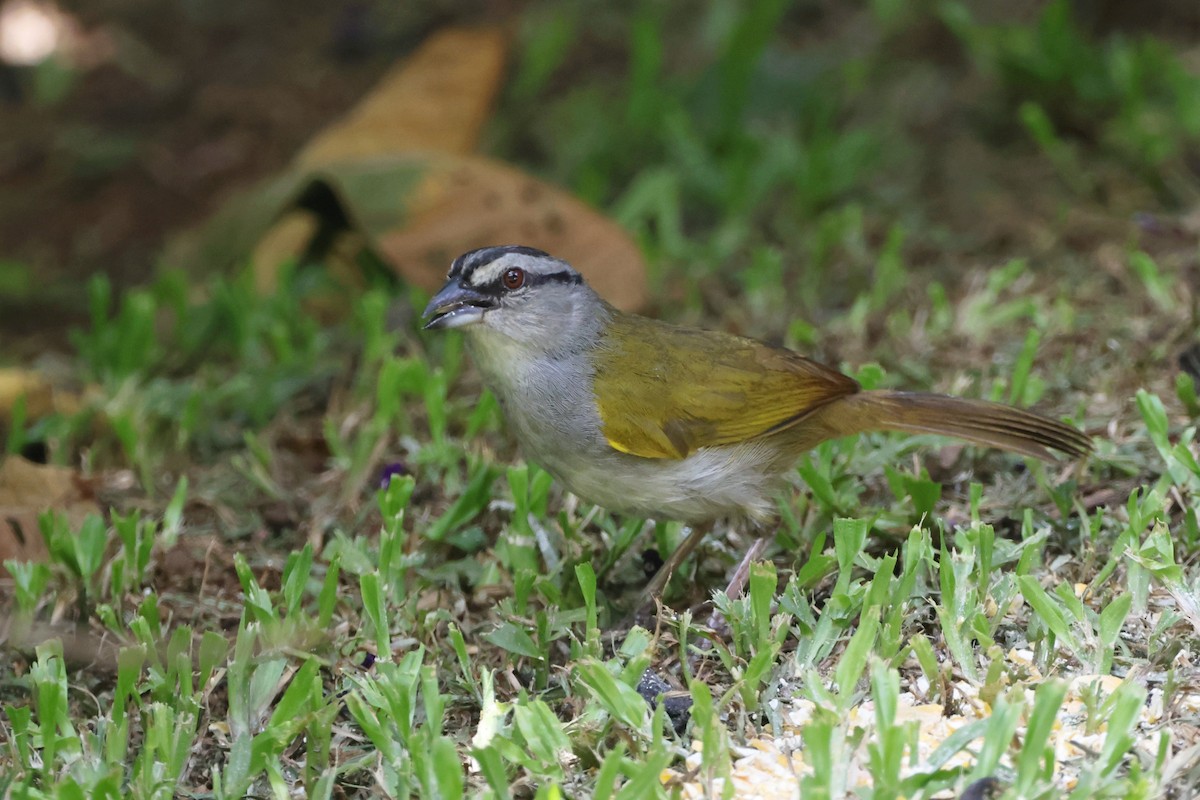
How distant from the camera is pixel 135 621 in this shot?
3.92 metres

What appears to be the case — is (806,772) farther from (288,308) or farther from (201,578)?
(288,308)

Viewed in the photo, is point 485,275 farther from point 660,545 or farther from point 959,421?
point 959,421

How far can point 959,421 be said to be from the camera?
4270 millimetres

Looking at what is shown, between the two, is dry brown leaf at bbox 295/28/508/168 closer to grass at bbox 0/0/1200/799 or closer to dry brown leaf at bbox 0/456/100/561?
grass at bbox 0/0/1200/799

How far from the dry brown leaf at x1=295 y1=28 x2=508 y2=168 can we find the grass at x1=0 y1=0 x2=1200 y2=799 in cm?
58

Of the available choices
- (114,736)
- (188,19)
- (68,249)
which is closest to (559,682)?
(114,736)

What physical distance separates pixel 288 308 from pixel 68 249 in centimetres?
191

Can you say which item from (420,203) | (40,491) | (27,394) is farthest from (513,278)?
(27,394)

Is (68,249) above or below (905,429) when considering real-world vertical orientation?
below

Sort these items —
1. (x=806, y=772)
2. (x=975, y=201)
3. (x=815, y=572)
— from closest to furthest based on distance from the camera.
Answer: (x=806, y=772) < (x=815, y=572) < (x=975, y=201)

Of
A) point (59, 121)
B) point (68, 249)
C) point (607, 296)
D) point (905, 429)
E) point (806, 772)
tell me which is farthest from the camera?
point (59, 121)

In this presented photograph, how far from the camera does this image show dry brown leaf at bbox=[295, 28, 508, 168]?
6.96 metres

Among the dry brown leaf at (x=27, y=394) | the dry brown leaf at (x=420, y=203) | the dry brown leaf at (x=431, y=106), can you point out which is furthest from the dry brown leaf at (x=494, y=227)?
the dry brown leaf at (x=27, y=394)

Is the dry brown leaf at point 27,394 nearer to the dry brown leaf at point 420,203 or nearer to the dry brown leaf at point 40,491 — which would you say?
the dry brown leaf at point 40,491
